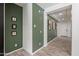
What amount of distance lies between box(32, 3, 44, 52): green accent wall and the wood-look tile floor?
4.5 inches

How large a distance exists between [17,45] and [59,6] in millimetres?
879

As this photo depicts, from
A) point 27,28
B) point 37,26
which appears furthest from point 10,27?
point 37,26

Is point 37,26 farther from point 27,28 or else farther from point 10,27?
point 10,27

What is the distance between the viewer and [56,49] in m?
1.55

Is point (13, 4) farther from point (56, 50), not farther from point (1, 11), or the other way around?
point (56, 50)

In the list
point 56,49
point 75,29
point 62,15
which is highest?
point 62,15

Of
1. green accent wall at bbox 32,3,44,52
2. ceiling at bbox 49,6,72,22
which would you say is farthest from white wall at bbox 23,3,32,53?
ceiling at bbox 49,6,72,22

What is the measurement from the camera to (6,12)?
149 centimetres

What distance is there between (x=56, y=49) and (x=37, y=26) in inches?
18.5

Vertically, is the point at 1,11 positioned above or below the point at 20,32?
above

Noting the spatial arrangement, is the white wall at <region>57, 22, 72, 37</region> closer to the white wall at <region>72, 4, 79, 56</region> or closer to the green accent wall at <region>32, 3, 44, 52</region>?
the white wall at <region>72, 4, 79, 56</region>

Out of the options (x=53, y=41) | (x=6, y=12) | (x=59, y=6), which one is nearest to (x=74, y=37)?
(x=53, y=41)

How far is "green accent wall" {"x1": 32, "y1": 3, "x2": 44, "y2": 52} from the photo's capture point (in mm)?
1530

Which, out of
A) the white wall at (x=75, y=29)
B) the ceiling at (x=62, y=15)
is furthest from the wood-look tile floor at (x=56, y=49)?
the ceiling at (x=62, y=15)
